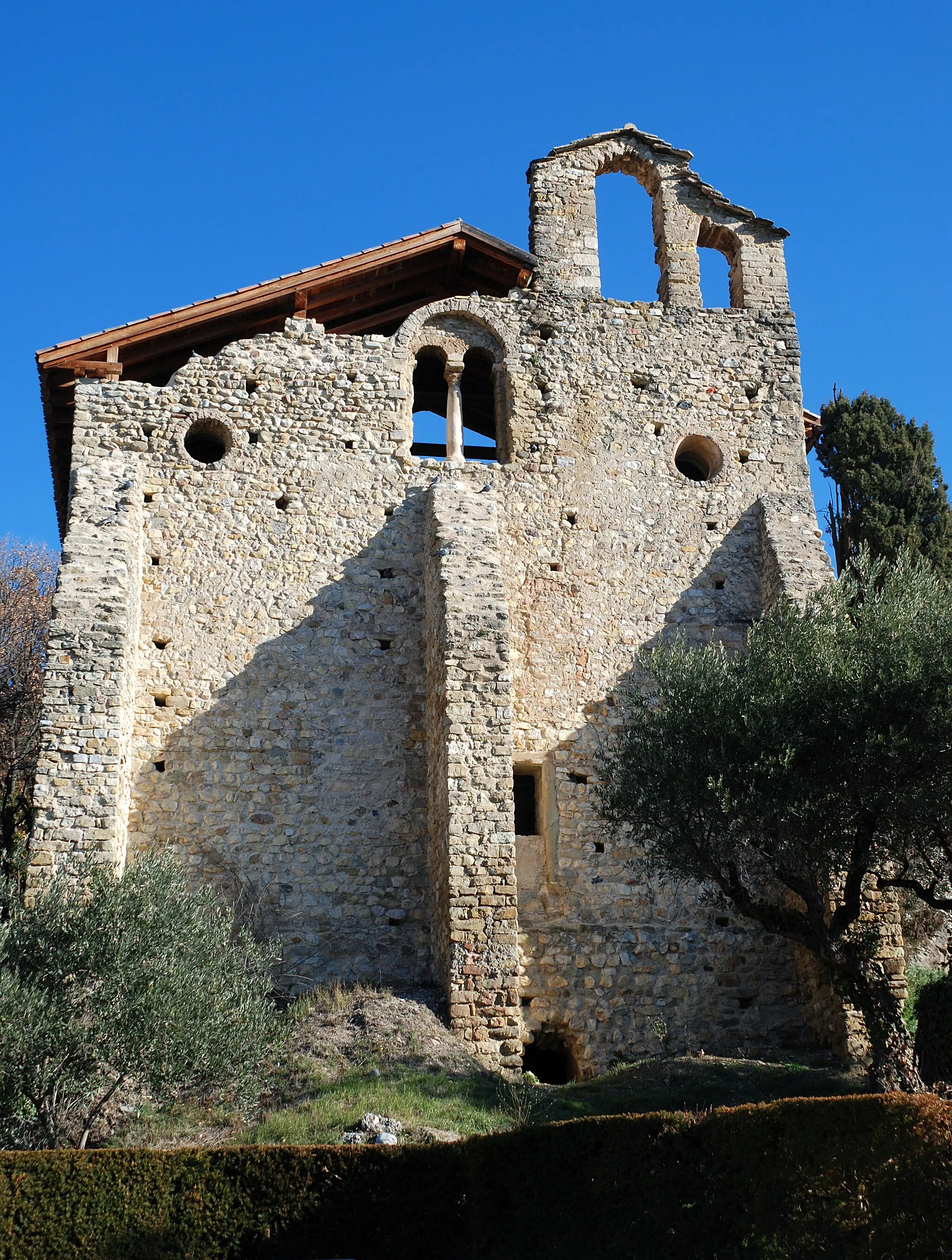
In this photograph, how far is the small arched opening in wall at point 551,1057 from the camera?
14.2 m

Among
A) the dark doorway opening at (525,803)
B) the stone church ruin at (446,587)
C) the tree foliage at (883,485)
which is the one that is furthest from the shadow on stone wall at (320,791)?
the tree foliage at (883,485)

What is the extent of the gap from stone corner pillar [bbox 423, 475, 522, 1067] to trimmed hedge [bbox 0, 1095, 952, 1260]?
357 cm

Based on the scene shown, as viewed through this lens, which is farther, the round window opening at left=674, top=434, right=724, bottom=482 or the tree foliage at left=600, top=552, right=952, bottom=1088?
the round window opening at left=674, top=434, right=724, bottom=482

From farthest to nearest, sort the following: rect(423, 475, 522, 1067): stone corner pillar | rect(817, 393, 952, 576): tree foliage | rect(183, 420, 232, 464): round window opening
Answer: rect(817, 393, 952, 576): tree foliage → rect(183, 420, 232, 464): round window opening → rect(423, 475, 522, 1067): stone corner pillar

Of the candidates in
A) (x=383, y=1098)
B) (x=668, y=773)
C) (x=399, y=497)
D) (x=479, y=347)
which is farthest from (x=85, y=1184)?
(x=479, y=347)

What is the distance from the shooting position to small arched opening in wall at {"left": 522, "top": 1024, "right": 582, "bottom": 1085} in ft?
46.7

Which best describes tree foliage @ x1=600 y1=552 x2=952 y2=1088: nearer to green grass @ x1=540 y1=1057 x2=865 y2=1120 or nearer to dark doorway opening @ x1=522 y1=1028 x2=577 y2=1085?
green grass @ x1=540 y1=1057 x2=865 y2=1120

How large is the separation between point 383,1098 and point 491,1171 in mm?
2218

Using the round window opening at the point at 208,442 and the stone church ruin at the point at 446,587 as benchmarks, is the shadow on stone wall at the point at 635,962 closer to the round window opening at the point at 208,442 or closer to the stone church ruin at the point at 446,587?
the stone church ruin at the point at 446,587

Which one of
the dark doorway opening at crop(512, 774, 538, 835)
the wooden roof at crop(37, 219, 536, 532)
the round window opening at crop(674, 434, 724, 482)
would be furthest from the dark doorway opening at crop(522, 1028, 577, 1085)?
the wooden roof at crop(37, 219, 536, 532)

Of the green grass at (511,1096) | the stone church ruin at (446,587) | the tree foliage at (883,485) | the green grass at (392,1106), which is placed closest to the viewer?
the green grass at (392,1106)

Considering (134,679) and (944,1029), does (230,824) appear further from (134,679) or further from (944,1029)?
(944,1029)

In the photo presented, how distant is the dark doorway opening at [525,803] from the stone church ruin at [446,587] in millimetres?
49

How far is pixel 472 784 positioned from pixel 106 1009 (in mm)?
4831
